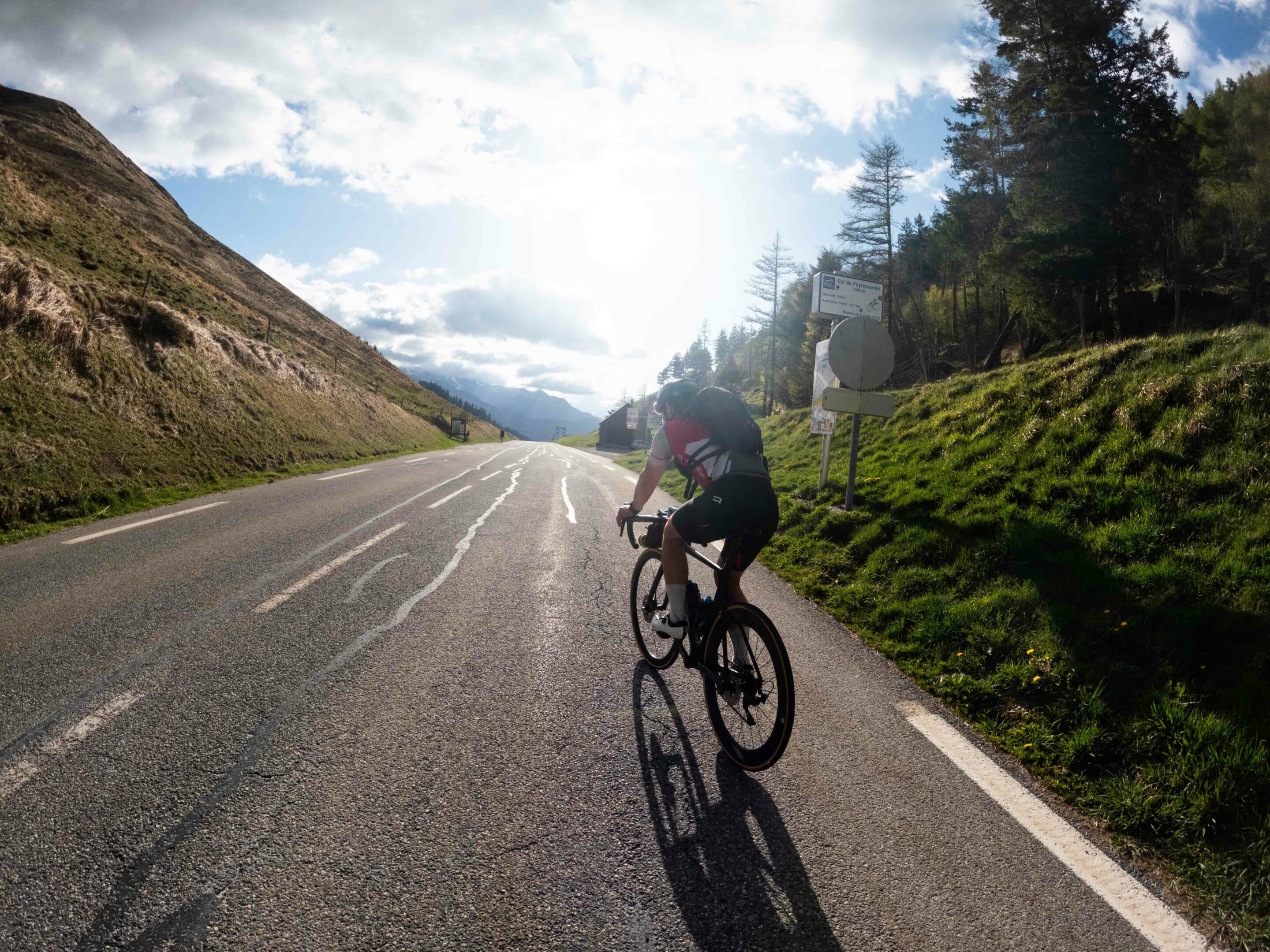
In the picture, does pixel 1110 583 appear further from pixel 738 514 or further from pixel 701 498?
pixel 701 498

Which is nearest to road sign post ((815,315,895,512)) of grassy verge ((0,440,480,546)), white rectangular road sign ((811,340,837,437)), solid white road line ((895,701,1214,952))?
white rectangular road sign ((811,340,837,437))

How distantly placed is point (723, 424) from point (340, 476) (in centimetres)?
1665

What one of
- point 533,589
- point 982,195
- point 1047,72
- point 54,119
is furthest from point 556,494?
point 54,119

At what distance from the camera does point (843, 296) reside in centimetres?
1185

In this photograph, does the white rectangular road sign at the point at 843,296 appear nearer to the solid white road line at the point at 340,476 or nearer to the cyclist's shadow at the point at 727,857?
the cyclist's shadow at the point at 727,857

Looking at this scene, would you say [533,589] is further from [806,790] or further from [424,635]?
[806,790]

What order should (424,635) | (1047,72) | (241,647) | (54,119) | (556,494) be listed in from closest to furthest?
(241,647) < (424,635) < (556,494) < (1047,72) < (54,119)

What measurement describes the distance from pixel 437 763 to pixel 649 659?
1.88 metres

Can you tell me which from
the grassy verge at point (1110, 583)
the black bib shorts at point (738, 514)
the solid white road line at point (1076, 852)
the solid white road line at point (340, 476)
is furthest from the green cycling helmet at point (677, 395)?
the solid white road line at point (340, 476)

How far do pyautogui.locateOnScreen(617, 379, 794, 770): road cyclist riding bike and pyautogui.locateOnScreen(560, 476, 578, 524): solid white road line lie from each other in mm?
6795

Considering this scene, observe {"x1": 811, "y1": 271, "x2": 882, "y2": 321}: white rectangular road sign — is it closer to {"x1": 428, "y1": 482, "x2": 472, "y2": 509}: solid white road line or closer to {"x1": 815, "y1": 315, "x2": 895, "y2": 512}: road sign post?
{"x1": 815, "y1": 315, "x2": 895, "y2": 512}: road sign post

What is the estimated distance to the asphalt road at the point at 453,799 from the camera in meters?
2.09

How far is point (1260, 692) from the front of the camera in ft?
10.9

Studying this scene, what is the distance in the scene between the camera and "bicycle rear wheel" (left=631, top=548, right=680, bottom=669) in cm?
444
